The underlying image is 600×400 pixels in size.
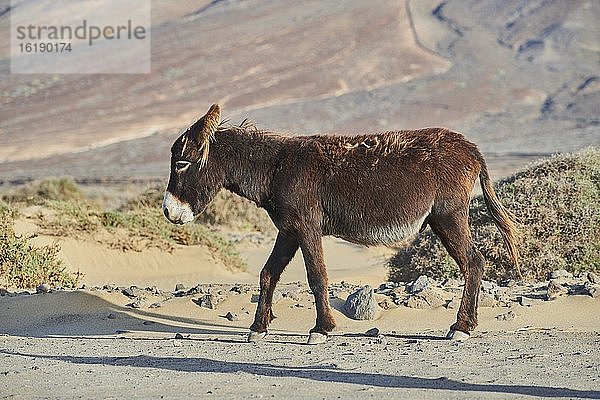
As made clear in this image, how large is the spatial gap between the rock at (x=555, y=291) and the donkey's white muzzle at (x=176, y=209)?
3796 millimetres

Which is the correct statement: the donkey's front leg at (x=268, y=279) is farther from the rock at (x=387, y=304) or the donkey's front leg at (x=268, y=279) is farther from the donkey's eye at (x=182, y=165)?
the rock at (x=387, y=304)

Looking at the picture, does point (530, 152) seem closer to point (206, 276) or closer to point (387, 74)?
point (387, 74)

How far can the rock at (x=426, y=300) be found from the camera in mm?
11047

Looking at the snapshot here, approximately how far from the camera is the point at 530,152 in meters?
78.1

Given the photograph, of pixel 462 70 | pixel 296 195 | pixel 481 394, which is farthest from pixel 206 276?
pixel 462 70

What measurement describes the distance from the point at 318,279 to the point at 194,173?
5.15ft

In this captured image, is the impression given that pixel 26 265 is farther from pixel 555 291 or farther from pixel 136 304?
pixel 555 291

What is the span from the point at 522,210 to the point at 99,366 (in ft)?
21.8

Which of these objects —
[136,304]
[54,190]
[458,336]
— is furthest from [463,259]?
[54,190]

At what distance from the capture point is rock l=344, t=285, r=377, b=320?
1077 centimetres

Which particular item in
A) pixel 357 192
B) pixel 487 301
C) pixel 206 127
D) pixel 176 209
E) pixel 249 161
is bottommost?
pixel 487 301

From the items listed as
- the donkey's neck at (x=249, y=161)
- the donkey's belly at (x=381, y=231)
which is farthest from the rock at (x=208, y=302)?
the donkey's belly at (x=381, y=231)

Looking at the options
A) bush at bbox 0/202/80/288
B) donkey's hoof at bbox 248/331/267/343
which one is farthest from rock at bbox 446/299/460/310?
bush at bbox 0/202/80/288

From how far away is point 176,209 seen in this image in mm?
10148
